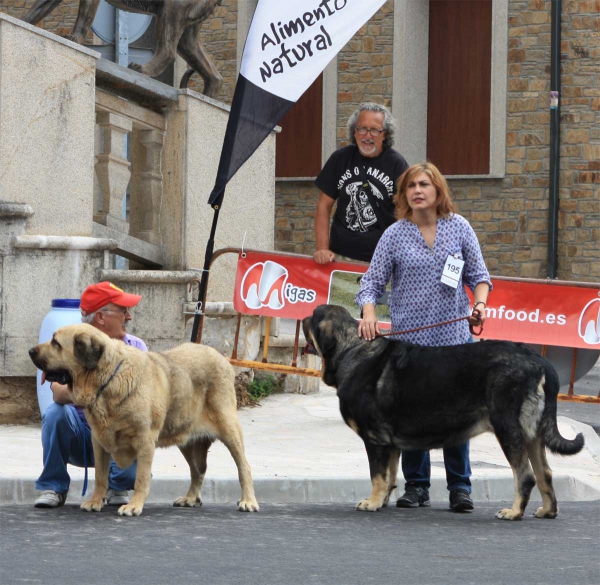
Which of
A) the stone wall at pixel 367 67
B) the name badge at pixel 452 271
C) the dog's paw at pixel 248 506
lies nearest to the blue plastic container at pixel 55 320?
the dog's paw at pixel 248 506

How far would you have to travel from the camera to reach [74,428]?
702cm

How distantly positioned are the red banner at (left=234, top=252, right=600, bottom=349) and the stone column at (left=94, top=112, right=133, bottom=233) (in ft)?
4.41

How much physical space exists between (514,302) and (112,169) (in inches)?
128

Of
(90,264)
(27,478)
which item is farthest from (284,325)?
(27,478)

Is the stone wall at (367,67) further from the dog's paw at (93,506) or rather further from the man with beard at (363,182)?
the dog's paw at (93,506)

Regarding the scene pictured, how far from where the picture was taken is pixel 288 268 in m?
10.6

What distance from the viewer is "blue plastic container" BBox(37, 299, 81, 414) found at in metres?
9.26

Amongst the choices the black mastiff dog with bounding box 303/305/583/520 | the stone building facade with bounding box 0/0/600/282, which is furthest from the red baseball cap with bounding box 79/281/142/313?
the stone building facade with bounding box 0/0/600/282

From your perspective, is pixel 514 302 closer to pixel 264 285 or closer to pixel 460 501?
pixel 264 285

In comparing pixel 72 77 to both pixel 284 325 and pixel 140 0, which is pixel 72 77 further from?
pixel 284 325

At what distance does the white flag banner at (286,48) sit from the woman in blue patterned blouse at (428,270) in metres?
2.15

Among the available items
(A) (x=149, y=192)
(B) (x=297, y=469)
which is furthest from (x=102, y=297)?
(A) (x=149, y=192)

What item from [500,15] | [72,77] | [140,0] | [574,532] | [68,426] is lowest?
[574,532]

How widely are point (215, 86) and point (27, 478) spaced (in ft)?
16.9
